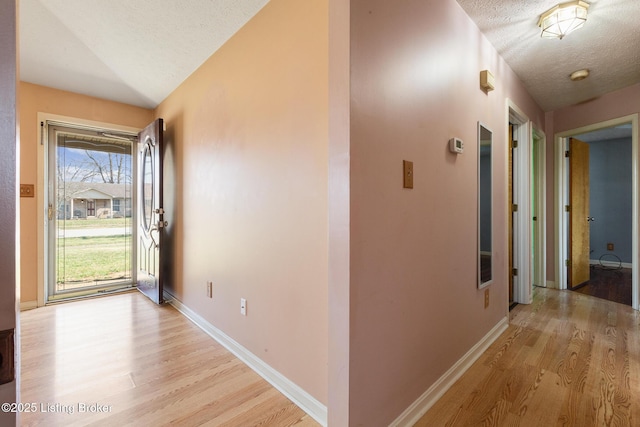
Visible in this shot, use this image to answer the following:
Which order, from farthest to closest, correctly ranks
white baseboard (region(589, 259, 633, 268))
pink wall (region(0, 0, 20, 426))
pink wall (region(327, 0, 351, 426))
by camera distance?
white baseboard (region(589, 259, 633, 268))
pink wall (region(327, 0, 351, 426))
pink wall (region(0, 0, 20, 426))

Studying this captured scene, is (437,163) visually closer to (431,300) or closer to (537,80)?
(431,300)

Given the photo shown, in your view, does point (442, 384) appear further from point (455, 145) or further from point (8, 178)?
point (8, 178)

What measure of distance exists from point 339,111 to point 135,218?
3637 millimetres

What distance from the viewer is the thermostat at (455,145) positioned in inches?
64.7

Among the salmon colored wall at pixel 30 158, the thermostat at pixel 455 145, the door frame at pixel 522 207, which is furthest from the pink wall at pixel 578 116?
the salmon colored wall at pixel 30 158

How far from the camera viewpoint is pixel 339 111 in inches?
42.3

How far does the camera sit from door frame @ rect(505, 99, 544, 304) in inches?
114

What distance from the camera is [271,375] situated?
168 centimetres

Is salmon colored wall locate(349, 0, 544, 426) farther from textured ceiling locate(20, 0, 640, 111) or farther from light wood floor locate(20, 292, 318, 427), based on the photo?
light wood floor locate(20, 292, 318, 427)

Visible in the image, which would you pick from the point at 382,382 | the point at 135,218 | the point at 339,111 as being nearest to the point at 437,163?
the point at 339,111

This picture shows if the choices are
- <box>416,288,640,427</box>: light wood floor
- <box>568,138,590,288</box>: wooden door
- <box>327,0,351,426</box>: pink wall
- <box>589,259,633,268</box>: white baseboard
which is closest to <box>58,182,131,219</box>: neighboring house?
<box>327,0,351,426</box>: pink wall

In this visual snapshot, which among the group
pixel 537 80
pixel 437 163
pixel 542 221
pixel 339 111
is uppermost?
pixel 537 80

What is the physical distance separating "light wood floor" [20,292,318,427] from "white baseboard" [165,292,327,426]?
0.11 feet

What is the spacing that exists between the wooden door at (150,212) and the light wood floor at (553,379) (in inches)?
112
